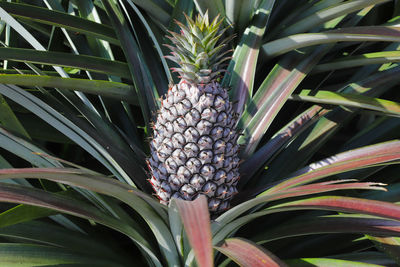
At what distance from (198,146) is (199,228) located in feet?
1.29

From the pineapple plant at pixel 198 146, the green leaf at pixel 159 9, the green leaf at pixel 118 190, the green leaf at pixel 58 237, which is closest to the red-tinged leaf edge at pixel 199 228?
the pineapple plant at pixel 198 146

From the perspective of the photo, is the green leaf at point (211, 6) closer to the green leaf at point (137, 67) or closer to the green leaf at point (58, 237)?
the green leaf at point (137, 67)

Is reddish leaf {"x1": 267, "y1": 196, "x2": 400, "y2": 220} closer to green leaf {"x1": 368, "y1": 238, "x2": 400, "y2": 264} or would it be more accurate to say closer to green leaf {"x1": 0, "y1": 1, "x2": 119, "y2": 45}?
green leaf {"x1": 368, "y1": 238, "x2": 400, "y2": 264}

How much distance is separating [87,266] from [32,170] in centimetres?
36

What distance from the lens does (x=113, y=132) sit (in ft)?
3.80

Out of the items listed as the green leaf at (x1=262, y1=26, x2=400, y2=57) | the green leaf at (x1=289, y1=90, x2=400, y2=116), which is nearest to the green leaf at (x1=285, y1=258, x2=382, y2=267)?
the green leaf at (x1=289, y1=90, x2=400, y2=116)

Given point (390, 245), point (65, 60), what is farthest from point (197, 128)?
point (390, 245)

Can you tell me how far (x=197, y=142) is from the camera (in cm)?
102

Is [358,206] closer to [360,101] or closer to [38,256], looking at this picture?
[360,101]

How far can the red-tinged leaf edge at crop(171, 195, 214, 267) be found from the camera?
0.59 meters

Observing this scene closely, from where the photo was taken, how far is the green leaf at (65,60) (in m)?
1.04

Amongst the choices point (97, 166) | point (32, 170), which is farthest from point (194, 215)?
point (97, 166)

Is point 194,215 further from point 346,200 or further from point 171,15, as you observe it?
point 171,15

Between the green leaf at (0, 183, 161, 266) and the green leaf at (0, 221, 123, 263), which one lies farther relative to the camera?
the green leaf at (0, 221, 123, 263)
